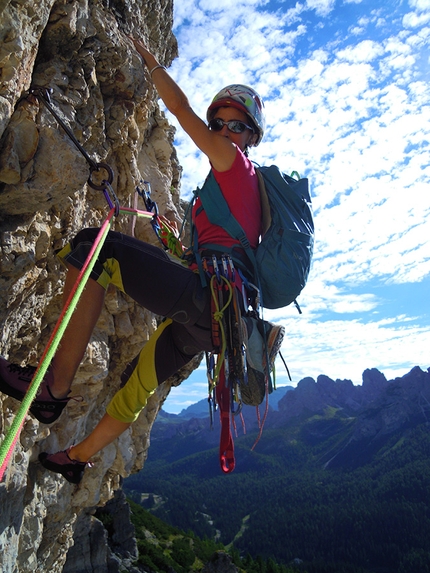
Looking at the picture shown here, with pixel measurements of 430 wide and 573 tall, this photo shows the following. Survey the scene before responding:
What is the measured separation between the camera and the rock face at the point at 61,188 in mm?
2975

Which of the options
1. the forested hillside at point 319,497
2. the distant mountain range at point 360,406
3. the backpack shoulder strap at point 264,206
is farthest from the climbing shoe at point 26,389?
the distant mountain range at point 360,406

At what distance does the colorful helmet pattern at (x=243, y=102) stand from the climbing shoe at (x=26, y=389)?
2.43m

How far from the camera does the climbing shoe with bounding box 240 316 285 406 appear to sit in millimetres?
3080

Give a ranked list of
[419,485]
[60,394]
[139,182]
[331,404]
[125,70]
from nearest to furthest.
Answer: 1. [60,394]
2. [125,70]
3. [139,182]
4. [419,485]
5. [331,404]

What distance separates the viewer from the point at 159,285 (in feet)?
9.45

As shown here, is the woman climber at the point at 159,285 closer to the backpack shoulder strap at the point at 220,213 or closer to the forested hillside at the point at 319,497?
the backpack shoulder strap at the point at 220,213

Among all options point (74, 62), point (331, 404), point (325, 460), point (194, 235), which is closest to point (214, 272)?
point (194, 235)

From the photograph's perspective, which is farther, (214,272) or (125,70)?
(125,70)

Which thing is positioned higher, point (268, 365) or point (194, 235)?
point (194, 235)

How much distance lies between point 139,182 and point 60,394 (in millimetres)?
4215

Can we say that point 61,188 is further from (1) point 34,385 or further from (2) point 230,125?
(1) point 34,385

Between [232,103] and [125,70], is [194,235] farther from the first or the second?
[125,70]

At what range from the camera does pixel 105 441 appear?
3.33m

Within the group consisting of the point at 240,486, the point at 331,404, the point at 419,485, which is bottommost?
the point at 240,486
